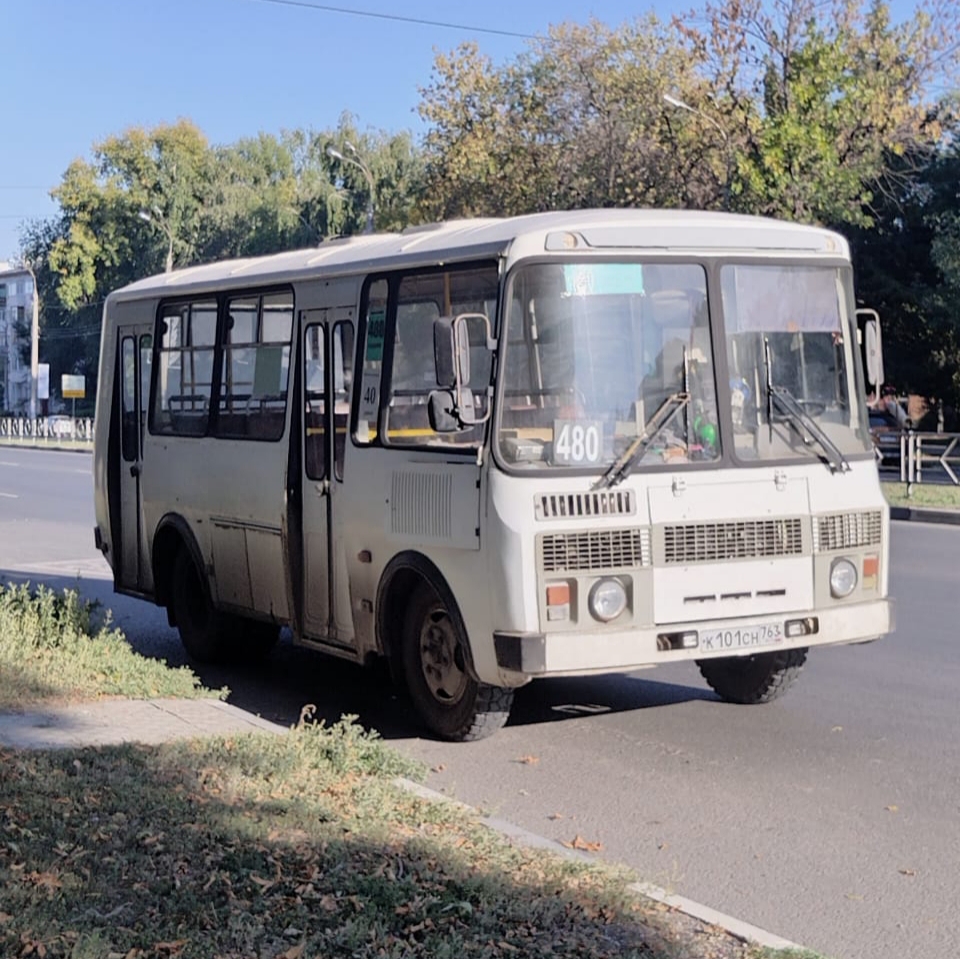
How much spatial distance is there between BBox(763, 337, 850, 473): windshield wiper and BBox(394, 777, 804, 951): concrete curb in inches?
110

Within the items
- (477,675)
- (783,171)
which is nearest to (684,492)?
(477,675)

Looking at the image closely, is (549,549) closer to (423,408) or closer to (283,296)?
(423,408)

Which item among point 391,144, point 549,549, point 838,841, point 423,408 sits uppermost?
point 391,144

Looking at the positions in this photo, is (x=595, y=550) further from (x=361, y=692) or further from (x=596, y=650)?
(x=361, y=692)

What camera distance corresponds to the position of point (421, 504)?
8047 millimetres

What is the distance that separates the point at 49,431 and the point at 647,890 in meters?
68.3

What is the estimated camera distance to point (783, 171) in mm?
29484

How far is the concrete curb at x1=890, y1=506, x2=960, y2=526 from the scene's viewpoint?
21594mm

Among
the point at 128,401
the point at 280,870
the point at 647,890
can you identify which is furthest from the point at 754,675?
the point at 128,401

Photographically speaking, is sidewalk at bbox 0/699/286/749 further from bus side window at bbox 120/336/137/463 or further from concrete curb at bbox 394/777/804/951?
bus side window at bbox 120/336/137/463

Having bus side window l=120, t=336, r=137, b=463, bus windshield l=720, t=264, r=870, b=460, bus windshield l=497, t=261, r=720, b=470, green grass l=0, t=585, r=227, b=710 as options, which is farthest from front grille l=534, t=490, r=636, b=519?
bus side window l=120, t=336, r=137, b=463

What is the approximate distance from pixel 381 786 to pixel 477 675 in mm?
1209

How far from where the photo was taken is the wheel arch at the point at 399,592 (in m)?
7.87

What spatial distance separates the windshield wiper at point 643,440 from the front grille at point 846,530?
102cm
